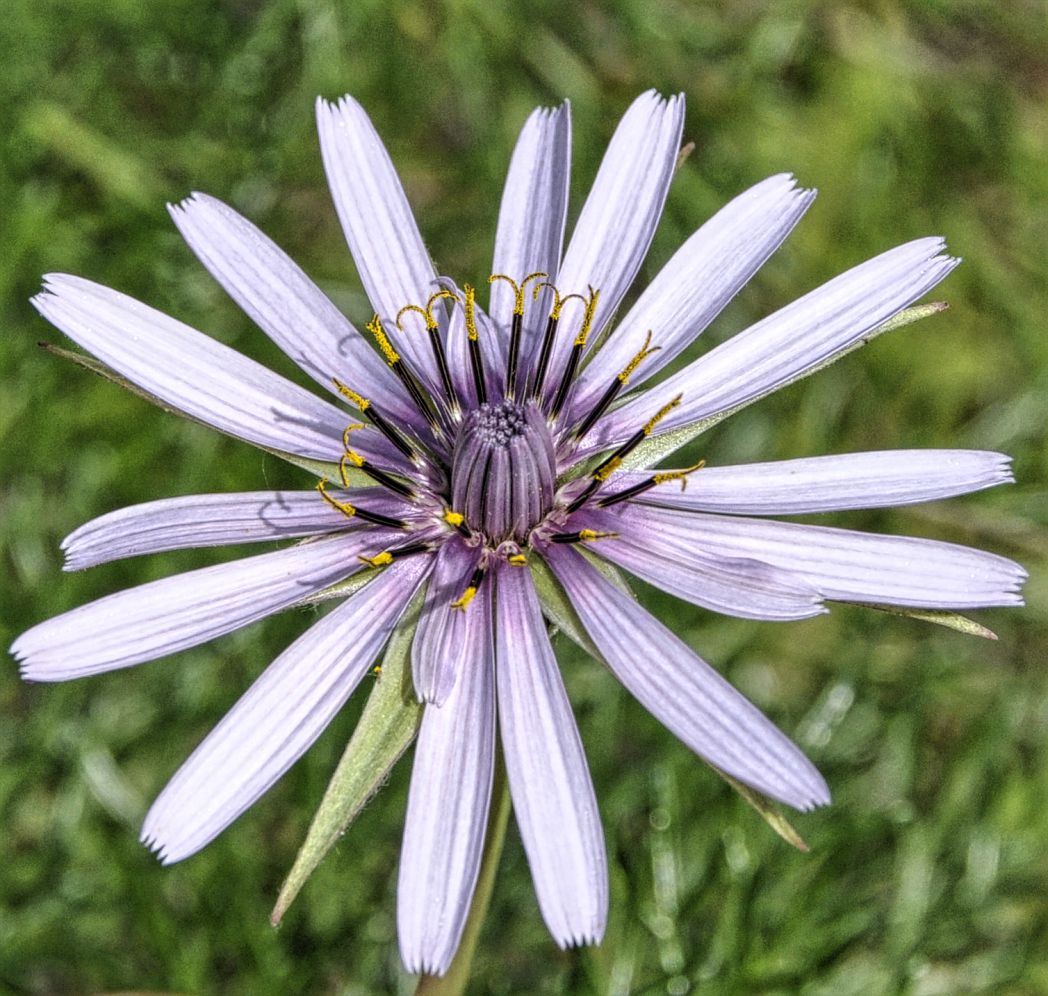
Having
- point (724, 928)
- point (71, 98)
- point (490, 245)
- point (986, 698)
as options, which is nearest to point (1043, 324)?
point (986, 698)

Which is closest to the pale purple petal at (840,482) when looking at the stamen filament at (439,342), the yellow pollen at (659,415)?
the yellow pollen at (659,415)

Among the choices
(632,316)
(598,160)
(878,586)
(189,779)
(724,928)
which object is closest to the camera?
(189,779)

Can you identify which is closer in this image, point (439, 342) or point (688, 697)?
point (688, 697)

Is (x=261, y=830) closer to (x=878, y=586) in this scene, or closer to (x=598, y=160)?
(x=878, y=586)

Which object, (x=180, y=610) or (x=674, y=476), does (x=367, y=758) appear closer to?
(x=180, y=610)

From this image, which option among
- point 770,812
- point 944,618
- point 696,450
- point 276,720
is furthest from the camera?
point 696,450

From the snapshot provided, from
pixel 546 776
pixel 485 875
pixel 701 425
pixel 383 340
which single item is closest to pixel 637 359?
pixel 701 425
